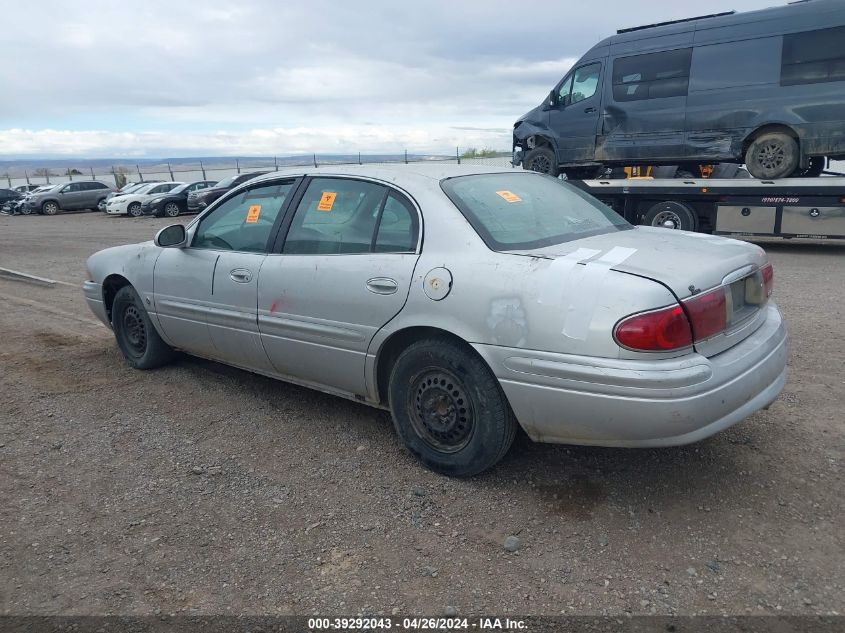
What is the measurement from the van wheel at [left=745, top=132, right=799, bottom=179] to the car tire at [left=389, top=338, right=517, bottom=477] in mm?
9152

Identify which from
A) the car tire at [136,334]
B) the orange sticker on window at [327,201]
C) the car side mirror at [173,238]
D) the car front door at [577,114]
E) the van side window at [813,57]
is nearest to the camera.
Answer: the orange sticker on window at [327,201]

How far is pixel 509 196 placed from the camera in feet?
12.4

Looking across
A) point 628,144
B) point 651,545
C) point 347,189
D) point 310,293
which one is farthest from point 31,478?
point 628,144

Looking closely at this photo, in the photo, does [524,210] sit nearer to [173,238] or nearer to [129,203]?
[173,238]

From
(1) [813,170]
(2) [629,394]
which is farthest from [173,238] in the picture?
(1) [813,170]

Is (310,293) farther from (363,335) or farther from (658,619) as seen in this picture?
(658,619)

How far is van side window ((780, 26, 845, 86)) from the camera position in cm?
936

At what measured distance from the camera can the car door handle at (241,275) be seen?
4176 millimetres

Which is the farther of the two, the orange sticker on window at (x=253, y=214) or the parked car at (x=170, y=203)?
the parked car at (x=170, y=203)

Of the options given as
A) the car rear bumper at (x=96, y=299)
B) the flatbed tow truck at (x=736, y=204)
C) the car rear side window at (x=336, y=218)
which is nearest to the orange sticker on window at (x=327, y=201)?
the car rear side window at (x=336, y=218)

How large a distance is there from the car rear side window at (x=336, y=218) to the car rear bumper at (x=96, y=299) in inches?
89.9

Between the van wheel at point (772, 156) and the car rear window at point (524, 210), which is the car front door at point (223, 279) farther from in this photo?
the van wheel at point (772, 156)

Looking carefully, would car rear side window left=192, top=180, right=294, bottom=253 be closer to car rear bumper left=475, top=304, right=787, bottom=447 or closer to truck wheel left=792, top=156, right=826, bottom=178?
car rear bumper left=475, top=304, right=787, bottom=447

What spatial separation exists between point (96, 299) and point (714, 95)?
365 inches
